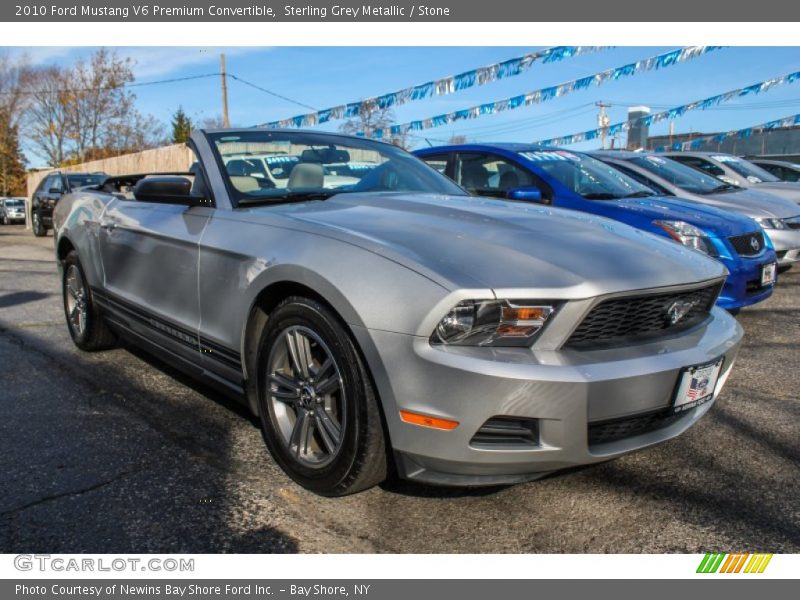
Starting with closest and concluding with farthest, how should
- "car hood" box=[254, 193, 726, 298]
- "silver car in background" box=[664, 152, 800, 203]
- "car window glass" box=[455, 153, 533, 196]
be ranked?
"car hood" box=[254, 193, 726, 298] → "car window glass" box=[455, 153, 533, 196] → "silver car in background" box=[664, 152, 800, 203]

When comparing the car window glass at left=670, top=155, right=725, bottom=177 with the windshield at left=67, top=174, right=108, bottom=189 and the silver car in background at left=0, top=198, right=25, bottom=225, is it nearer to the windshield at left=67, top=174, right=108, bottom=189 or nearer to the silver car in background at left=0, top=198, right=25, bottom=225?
the windshield at left=67, top=174, right=108, bottom=189

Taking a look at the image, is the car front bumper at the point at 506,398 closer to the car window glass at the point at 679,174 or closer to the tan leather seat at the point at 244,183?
the tan leather seat at the point at 244,183

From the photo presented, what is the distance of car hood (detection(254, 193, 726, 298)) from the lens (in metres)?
2.19

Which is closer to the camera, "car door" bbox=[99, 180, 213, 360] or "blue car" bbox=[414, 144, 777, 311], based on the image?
"car door" bbox=[99, 180, 213, 360]

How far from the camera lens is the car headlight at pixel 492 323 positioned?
2.12 metres

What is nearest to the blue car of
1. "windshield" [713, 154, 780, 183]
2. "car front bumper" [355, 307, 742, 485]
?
"car front bumper" [355, 307, 742, 485]

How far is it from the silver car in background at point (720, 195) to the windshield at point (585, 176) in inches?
44.4

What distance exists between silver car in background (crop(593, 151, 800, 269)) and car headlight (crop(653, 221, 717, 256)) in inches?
82.6

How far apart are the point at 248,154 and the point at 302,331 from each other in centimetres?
143

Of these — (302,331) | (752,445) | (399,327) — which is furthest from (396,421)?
(752,445)

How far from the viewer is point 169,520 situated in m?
2.38

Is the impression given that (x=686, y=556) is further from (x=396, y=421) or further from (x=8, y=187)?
(x=8, y=187)

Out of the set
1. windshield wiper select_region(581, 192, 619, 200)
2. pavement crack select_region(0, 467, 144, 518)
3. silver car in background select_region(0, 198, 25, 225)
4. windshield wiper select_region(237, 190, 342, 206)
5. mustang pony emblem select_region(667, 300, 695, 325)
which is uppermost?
windshield wiper select_region(237, 190, 342, 206)

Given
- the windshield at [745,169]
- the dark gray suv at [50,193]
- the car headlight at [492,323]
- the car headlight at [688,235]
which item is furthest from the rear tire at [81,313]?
the dark gray suv at [50,193]
